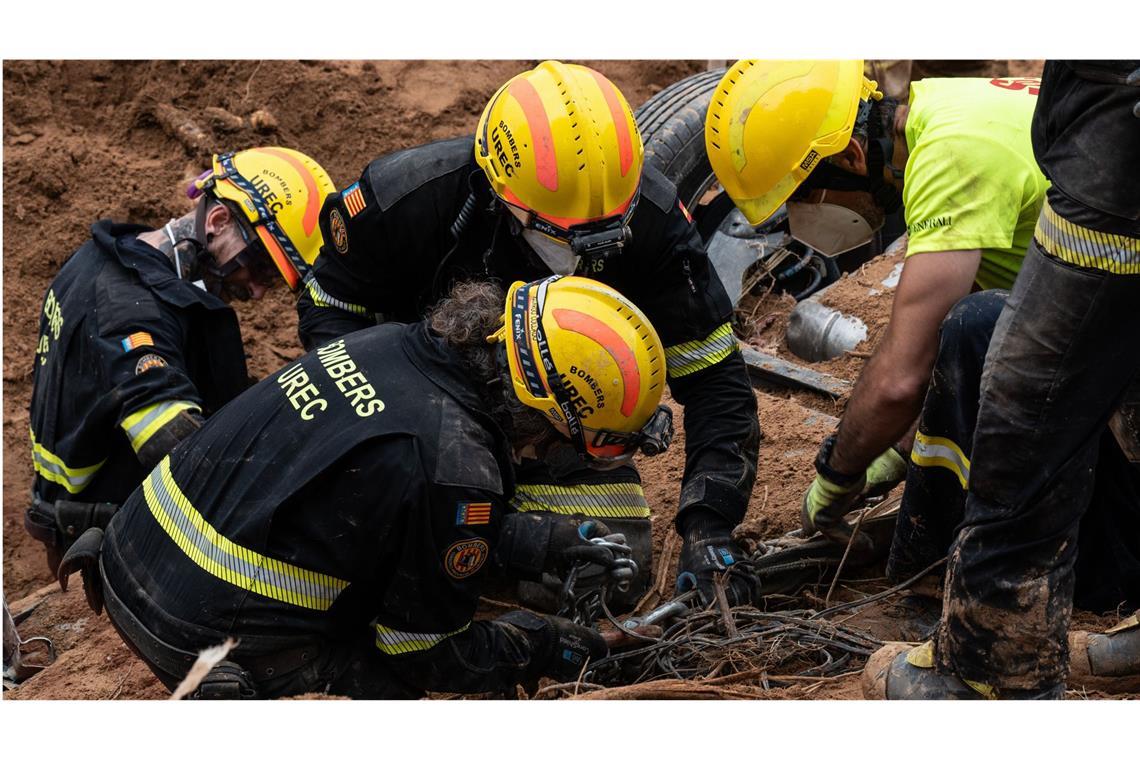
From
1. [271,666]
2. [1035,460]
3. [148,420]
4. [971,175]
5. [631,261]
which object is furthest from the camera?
[631,261]

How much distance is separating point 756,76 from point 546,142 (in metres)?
0.79

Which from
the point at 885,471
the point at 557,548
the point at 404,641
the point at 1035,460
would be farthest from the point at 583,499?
the point at 1035,460

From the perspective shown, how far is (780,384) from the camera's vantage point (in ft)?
19.6

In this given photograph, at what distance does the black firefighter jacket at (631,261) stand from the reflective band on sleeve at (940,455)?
78cm

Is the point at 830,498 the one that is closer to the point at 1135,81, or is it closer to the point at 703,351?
the point at 703,351

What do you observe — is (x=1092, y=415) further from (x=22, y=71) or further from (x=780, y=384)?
(x=22, y=71)

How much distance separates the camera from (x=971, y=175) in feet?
12.1

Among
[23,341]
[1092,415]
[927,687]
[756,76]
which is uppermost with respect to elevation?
[756,76]

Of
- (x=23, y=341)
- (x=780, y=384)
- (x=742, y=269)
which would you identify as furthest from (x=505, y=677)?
(x=23, y=341)

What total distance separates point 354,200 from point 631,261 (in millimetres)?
1083

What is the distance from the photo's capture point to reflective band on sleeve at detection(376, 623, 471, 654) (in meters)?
3.53

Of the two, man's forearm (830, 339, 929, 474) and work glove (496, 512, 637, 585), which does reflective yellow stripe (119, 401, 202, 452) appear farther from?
man's forearm (830, 339, 929, 474)

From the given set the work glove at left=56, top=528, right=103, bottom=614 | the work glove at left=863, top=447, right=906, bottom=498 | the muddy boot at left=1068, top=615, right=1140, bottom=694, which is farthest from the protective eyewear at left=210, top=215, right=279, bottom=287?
the muddy boot at left=1068, top=615, right=1140, bottom=694

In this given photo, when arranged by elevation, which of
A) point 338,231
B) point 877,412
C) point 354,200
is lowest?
point 877,412
